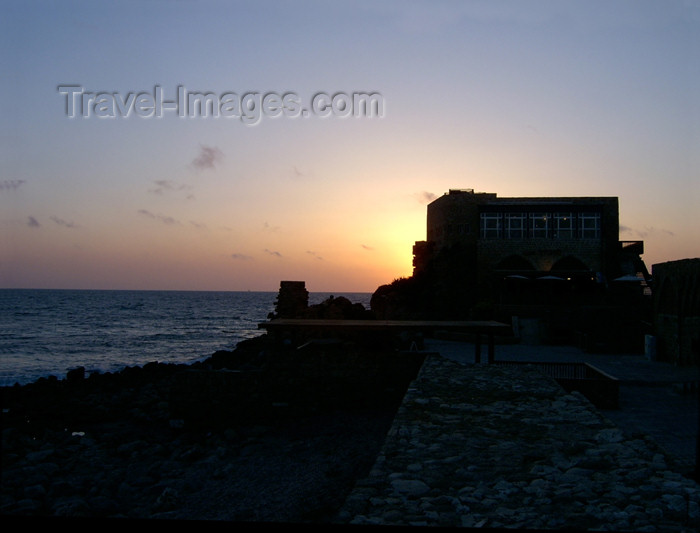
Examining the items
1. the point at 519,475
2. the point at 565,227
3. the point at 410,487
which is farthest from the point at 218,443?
the point at 565,227

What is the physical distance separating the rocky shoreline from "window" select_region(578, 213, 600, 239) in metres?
33.2

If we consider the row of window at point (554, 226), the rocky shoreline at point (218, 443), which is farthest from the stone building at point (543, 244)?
the rocky shoreline at point (218, 443)

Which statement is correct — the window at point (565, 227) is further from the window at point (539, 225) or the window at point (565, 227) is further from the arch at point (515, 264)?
the arch at point (515, 264)

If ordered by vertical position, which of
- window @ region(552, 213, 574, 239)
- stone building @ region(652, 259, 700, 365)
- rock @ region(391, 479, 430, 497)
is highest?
window @ region(552, 213, 574, 239)

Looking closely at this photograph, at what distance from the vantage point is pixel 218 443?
16750mm

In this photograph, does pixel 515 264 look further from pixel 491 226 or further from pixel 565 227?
pixel 565 227

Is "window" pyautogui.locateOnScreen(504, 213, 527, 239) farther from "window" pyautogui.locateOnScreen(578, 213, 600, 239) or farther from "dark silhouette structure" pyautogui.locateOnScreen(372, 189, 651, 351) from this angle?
"window" pyautogui.locateOnScreen(578, 213, 600, 239)

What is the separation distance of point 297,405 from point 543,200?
36.4m

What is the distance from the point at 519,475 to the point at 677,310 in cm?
2291

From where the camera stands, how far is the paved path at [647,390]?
1306 centimetres

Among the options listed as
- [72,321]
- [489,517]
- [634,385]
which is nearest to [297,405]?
[634,385]

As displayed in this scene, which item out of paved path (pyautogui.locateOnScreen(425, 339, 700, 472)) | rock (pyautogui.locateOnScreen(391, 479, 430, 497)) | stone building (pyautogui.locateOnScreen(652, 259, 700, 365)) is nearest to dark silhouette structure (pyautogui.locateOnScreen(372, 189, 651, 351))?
stone building (pyautogui.locateOnScreen(652, 259, 700, 365))

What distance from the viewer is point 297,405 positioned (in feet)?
60.9

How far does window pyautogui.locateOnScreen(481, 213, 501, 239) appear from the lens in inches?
1879
